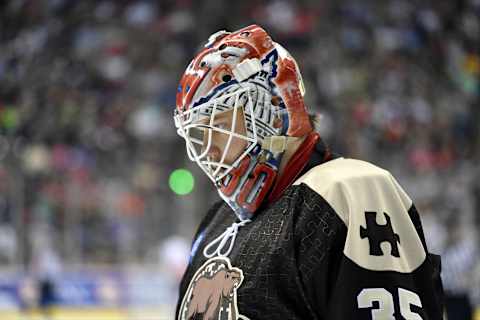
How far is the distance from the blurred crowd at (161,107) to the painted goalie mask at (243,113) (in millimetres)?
5680

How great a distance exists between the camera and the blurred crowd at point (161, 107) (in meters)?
8.23

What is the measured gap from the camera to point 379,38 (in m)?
10.3

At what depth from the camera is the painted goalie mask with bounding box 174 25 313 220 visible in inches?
54.7

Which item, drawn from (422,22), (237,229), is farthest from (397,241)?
(422,22)

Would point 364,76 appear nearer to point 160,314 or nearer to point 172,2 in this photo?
point 172,2

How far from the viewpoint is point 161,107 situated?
32.6 ft

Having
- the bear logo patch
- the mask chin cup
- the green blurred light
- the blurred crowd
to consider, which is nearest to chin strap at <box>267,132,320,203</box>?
the mask chin cup

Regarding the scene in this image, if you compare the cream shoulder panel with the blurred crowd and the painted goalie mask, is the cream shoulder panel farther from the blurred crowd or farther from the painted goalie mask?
the blurred crowd

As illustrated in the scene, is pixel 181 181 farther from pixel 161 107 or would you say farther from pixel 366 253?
pixel 366 253

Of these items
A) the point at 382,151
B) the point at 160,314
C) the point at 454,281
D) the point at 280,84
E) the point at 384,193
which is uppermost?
the point at 280,84

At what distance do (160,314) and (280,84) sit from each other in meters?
6.71

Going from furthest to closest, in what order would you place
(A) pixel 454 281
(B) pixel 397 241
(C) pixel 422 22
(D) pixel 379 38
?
(D) pixel 379 38
(C) pixel 422 22
(A) pixel 454 281
(B) pixel 397 241

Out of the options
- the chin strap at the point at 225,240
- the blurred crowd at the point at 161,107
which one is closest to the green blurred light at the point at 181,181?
the blurred crowd at the point at 161,107

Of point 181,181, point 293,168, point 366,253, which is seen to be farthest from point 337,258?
point 181,181
